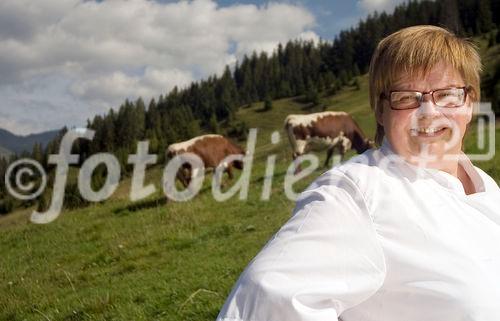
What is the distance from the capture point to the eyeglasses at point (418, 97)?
2.30m

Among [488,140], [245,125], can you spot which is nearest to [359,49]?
[245,125]

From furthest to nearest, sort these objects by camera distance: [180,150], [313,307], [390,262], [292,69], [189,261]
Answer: [292,69] → [180,150] → [189,261] → [390,262] → [313,307]

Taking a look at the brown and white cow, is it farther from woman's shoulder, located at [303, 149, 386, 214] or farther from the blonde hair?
woman's shoulder, located at [303, 149, 386, 214]

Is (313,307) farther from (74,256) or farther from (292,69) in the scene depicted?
(292,69)

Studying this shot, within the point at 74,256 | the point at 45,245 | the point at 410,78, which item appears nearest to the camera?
the point at 410,78

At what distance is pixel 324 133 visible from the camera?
919 inches

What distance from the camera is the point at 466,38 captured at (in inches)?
105

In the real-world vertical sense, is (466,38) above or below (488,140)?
above

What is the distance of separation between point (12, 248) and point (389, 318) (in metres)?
14.0

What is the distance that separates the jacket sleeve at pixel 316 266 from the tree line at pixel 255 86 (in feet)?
331

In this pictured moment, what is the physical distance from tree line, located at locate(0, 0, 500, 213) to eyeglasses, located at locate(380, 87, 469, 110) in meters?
100

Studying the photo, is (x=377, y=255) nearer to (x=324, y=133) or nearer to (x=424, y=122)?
(x=424, y=122)

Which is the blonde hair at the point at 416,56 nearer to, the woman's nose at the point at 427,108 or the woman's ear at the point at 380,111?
the woman's ear at the point at 380,111

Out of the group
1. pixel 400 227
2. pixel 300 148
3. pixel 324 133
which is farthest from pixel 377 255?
pixel 324 133
